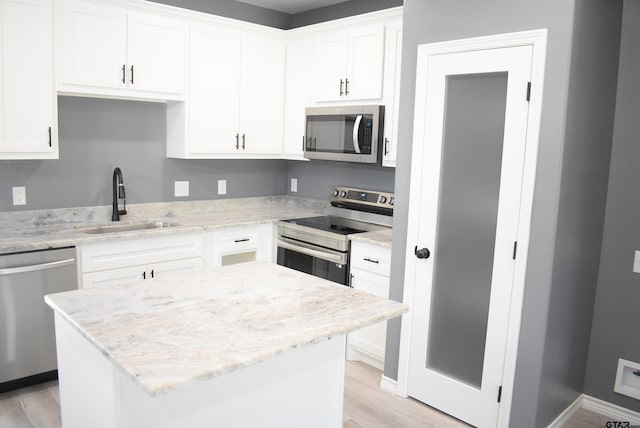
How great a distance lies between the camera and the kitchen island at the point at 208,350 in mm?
1502

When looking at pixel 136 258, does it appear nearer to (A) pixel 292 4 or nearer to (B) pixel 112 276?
(B) pixel 112 276

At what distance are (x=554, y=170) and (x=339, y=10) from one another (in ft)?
9.00

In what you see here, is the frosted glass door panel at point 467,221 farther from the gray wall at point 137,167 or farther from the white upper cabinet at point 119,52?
the white upper cabinet at point 119,52

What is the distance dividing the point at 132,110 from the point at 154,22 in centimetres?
71

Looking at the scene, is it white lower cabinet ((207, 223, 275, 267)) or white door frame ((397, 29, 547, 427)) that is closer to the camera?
white door frame ((397, 29, 547, 427))

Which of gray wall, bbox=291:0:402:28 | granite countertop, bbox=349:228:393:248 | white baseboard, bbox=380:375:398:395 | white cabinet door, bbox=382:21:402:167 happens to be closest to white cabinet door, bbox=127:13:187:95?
gray wall, bbox=291:0:402:28

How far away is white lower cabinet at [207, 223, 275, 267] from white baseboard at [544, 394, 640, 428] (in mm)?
2395

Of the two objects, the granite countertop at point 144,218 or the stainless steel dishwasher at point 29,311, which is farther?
the granite countertop at point 144,218

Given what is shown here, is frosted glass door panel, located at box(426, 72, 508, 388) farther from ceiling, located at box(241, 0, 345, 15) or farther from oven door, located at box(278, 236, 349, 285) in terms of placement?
ceiling, located at box(241, 0, 345, 15)

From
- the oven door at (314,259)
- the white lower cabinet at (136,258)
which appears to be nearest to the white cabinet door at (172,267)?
the white lower cabinet at (136,258)

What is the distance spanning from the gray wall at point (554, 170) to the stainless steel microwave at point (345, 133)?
628 mm

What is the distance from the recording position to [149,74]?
12.1 feet

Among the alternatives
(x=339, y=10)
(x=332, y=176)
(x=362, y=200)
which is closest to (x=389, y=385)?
(x=362, y=200)

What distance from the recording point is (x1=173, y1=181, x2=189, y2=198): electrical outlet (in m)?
4.34
